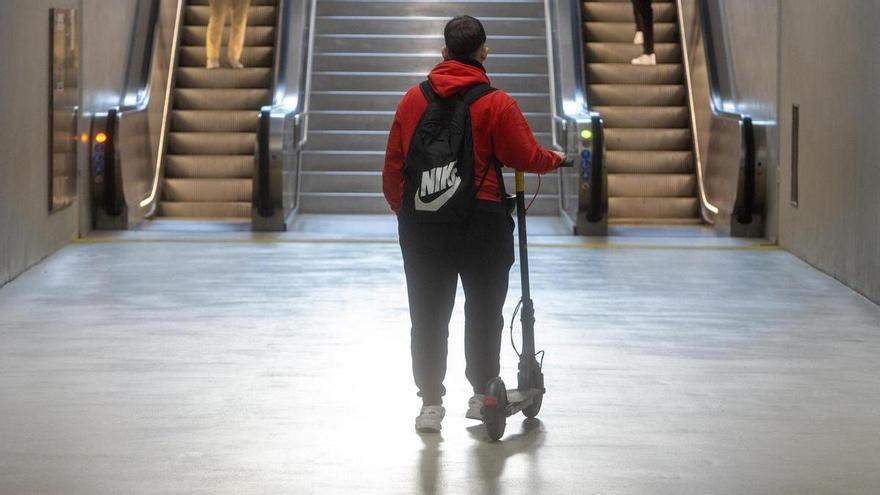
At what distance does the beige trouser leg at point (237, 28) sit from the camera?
605 inches

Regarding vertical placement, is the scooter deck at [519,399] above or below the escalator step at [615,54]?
below


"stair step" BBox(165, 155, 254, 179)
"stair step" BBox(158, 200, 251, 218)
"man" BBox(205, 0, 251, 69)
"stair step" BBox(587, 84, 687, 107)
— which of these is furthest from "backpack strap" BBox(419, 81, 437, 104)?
"stair step" BBox(587, 84, 687, 107)

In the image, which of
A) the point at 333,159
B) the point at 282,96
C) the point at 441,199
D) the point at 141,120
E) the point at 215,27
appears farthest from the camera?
the point at 215,27

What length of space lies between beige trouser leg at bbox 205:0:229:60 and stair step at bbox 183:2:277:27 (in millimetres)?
977

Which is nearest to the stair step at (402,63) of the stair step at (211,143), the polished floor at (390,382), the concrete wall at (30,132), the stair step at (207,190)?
the stair step at (211,143)

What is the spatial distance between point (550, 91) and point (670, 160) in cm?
176

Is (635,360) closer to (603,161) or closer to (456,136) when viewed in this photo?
(456,136)

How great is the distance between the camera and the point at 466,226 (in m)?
5.55

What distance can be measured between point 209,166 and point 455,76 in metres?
9.53

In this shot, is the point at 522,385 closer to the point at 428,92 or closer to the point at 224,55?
the point at 428,92

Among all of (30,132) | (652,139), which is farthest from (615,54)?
(30,132)

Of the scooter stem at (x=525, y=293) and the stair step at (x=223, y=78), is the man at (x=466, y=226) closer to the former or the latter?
the scooter stem at (x=525, y=293)

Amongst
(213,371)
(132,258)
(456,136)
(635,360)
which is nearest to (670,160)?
(132,258)

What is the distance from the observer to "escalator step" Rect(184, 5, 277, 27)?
16.8 m
